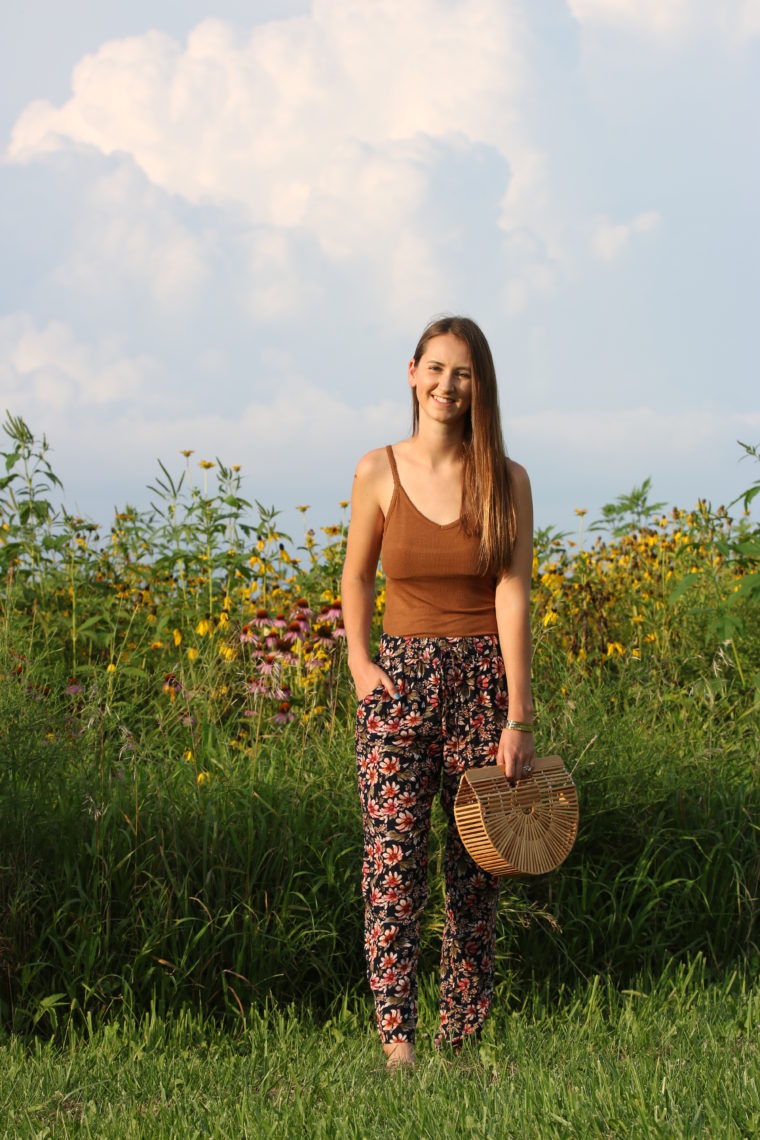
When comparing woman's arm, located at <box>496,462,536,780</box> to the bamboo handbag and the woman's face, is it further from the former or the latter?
the woman's face

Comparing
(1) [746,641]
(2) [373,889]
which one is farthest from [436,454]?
(1) [746,641]

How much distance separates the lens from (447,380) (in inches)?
144

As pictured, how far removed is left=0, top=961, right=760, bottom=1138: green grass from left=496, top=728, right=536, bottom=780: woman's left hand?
2.72 feet

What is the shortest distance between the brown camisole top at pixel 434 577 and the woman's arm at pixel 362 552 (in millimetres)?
101

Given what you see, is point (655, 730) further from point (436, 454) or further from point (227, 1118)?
point (227, 1118)

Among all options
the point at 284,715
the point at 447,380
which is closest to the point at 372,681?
the point at 447,380

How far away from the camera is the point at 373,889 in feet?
11.9

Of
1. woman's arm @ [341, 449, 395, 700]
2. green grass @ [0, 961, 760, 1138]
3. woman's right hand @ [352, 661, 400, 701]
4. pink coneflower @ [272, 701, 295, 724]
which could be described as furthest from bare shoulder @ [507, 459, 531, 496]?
pink coneflower @ [272, 701, 295, 724]

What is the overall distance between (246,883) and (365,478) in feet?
4.93

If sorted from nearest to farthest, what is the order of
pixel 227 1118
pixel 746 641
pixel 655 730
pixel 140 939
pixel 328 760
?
pixel 227 1118 → pixel 140 939 → pixel 328 760 → pixel 655 730 → pixel 746 641

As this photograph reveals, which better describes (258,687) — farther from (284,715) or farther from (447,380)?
(447,380)

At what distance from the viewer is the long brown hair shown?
359 cm

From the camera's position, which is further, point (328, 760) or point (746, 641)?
point (746, 641)

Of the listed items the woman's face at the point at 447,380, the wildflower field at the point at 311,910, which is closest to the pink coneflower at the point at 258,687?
the wildflower field at the point at 311,910
